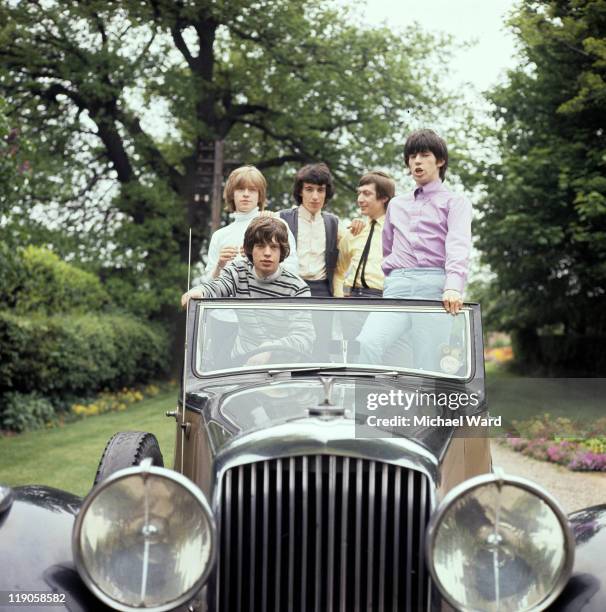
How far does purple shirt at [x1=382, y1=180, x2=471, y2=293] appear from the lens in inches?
173

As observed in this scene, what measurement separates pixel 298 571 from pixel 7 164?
7054mm

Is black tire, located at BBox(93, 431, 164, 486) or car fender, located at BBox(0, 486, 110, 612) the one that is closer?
car fender, located at BBox(0, 486, 110, 612)

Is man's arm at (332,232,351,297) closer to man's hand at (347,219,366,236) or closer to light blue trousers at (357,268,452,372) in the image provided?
man's hand at (347,219,366,236)

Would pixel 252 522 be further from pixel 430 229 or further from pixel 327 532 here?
Answer: pixel 430 229

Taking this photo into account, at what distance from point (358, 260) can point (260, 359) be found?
72.9 inches

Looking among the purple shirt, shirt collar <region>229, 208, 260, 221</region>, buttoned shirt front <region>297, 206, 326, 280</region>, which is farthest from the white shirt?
the purple shirt

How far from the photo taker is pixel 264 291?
431 centimetres

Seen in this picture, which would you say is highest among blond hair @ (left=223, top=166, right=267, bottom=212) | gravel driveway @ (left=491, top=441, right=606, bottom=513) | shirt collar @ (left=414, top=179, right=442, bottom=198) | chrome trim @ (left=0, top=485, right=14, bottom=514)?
blond hair @ (left=223, top=166, right=267, bottom=212)

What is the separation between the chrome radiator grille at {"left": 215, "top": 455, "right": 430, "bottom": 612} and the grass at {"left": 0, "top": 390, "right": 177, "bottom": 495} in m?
4.88

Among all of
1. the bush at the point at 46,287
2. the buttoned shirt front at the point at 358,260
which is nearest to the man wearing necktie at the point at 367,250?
the buttoned shirt front at the point at 358,260

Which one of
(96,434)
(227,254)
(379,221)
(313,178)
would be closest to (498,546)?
(227,254)

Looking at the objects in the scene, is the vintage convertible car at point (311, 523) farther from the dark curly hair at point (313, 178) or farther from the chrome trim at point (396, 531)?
the dark curly hair at point (313, 178)

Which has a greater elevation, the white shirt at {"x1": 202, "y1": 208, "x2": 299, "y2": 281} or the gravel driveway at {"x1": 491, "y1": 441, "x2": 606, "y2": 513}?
the white shirt at {"x1": 202, "y1": 208, "x2": 299, "y2": 281}

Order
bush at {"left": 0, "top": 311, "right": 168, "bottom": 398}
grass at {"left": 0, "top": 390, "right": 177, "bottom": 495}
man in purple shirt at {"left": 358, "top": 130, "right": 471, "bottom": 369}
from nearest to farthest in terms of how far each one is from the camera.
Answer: man in purple shirt at {"left": 358, "top": 130, "right": 471, "bottom": 369}
grass at {"left": 0, "top": 390, "right": 177, "bottom": 495}
bush at {"left": 0, "top": 311, "right": 168, "bottom": 398}
